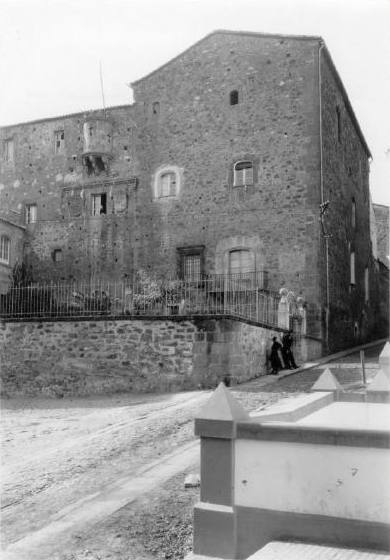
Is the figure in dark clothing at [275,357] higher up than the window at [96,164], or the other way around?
the window at [96,164]

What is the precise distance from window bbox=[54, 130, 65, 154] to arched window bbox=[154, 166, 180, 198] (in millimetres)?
5225

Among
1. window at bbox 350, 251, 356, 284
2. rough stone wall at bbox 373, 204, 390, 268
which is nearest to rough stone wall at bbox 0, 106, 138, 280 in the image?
window at bbox 350, 251, 356, 284

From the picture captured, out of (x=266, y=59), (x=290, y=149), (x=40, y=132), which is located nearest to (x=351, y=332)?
(x=290, y=149)

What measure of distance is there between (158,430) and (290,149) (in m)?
16.0

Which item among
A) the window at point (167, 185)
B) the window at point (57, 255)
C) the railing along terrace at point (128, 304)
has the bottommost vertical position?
the railing along terrace at point (128, 304)

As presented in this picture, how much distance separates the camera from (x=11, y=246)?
27234 mm

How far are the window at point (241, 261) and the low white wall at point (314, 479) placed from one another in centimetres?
1847

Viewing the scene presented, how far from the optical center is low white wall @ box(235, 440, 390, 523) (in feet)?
15.3

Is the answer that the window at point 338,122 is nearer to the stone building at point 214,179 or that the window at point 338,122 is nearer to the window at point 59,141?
the stone building at point 214,179

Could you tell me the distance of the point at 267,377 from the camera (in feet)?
51.1

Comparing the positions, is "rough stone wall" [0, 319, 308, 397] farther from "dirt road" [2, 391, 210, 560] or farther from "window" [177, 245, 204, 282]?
"window" [177, 245, 204, 282]

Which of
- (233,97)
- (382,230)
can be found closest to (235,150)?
(233,97)

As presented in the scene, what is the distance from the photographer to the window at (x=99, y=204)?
27.0 meters

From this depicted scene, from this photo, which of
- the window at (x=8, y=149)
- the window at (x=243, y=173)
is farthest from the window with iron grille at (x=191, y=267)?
the window at (x=8, y=149)
